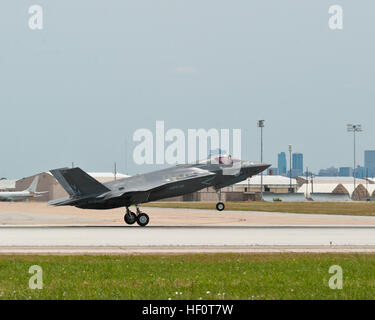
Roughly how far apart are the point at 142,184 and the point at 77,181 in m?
3.57

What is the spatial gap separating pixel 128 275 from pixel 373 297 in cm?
541

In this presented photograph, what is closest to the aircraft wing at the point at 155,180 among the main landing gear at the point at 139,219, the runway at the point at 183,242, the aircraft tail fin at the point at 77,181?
the aircraft tail fin at the point at 77,181

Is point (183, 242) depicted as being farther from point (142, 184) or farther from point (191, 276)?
point (142, 184)

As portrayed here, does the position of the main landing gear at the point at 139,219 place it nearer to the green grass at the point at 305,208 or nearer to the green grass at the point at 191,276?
the green grass at the point at 191,276

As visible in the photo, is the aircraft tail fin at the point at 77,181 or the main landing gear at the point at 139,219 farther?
the main landing gear at the point at 139,219

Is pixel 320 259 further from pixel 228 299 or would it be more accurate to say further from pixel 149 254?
pixel 228 299

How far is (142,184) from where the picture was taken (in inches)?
1383

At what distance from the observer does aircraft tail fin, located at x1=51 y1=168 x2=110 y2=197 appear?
1313 inches

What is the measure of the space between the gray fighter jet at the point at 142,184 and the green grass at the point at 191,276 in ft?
49.5

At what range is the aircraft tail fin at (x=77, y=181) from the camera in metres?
33.3

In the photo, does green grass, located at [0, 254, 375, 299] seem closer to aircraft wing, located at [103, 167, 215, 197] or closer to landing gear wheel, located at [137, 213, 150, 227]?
aircraft wing, located at [103, 167, 215, 197]

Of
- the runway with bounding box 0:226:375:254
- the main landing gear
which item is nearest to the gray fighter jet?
the main landing gear

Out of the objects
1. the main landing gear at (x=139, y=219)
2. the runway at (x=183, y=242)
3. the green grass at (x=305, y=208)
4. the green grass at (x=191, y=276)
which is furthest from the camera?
the green grass at (x=305, y=208)
